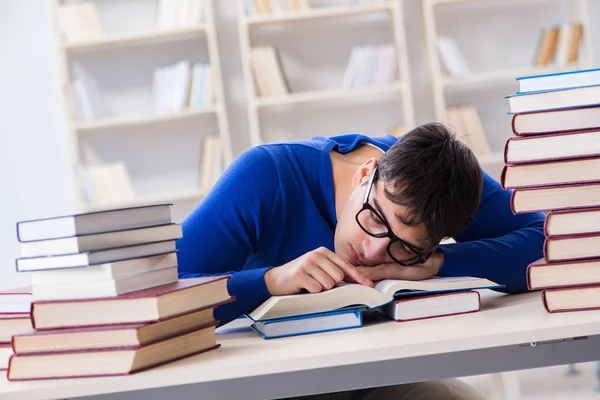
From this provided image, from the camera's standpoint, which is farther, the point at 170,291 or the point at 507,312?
the point at 507,312

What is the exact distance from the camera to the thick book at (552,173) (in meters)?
1.16

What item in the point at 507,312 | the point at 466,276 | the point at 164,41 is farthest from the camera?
the point at 164,41

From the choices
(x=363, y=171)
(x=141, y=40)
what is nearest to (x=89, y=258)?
(x=363, y=171)

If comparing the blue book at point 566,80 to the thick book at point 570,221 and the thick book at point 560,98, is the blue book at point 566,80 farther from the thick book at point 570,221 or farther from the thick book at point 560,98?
the thick book at point 570,221

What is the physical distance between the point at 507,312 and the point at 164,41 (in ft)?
10.8

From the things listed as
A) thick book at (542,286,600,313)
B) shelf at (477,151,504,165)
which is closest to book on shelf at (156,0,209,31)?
shelf at (477,151,504,165)

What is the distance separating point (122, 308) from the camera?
1047mm

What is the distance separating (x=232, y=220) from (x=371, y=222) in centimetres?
30

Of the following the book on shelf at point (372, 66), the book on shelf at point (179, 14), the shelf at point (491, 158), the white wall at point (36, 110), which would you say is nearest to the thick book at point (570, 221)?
the shelf at point (491, 158)

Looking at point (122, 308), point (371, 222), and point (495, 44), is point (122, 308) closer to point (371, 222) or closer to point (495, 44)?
point (371, 222)

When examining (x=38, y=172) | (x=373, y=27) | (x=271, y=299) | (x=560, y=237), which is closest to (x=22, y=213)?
(x=38, y=172)

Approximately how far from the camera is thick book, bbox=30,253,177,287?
1.06 meters

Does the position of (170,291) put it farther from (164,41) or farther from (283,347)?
(164,41)

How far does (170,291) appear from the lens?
106 centimetres
